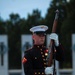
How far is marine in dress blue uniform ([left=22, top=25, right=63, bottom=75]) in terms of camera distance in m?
3.64

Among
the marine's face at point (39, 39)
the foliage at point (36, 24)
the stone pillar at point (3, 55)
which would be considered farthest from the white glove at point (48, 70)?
the foliage at point (36, 24)

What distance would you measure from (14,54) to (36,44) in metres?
38.8

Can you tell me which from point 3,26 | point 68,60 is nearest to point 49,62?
point 68,60

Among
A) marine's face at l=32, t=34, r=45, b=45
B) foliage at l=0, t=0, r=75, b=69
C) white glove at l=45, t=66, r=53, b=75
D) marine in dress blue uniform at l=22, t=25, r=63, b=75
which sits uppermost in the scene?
foliage at l=0, t=0, r=75, b=69

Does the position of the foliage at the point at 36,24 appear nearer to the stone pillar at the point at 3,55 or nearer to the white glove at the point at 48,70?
the stone pillar at the point at 3,55

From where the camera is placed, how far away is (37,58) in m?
3.75

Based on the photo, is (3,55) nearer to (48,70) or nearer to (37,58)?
(37,58)

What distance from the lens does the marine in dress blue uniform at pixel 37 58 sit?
364 cm

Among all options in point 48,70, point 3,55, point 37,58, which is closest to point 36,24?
point 3,55

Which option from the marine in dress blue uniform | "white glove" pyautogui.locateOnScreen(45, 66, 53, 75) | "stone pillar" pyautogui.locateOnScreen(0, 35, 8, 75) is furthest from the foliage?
"white glove" pyautogui.locateOnScreen(45, 66, 53, 75)

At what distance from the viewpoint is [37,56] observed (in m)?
3.76

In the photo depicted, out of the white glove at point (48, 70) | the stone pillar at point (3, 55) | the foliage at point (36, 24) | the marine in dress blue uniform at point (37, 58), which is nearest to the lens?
the white glove at point (48, 70)

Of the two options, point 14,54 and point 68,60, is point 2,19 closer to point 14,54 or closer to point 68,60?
point 14,54

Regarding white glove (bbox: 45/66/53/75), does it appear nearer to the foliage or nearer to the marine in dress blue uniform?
the marine in dress blue uniform
